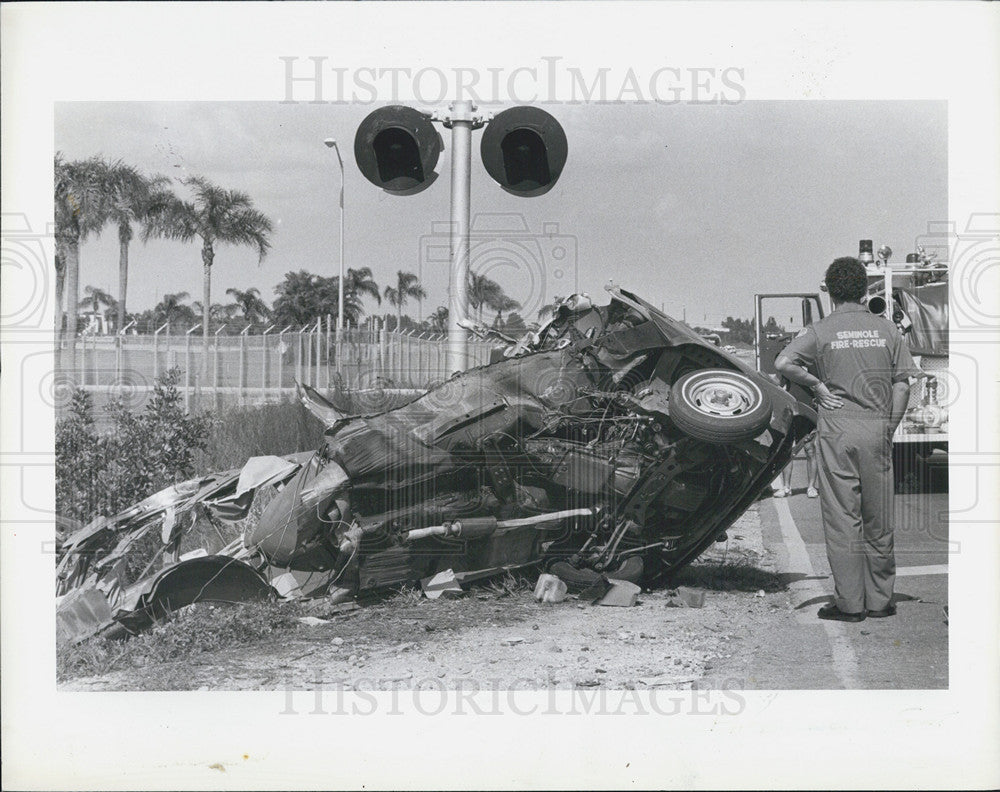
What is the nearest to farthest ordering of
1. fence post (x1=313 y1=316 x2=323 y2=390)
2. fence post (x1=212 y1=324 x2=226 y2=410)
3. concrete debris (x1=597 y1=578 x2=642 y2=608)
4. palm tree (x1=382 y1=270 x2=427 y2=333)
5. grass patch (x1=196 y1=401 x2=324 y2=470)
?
concrete debris (x1=597 y1=578 x2=642 y2=608) < palm tree (x1=382 y1=270 x2=427 y2=333) < grass patch (x1=196 y1=401 x2=324 y2=470) < fence post (x1=313 y1=316 x2=323 y2=390) < fence post (x1=212 y1=324 x2=226 y2=410)

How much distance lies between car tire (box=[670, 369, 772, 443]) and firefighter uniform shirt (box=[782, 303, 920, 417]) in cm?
30

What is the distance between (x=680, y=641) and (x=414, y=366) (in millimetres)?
2328

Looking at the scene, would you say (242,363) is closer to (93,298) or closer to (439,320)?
(93,298)

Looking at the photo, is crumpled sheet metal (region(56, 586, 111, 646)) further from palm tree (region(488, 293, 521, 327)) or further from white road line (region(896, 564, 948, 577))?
white road line (region(896, 564, 948, 577))

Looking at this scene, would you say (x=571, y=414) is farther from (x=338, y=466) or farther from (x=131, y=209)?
(x=131, y=209)

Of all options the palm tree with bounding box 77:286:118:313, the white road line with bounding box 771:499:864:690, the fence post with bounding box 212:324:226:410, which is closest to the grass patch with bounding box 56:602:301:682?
the palm tree with bounding box 77:286:118:313

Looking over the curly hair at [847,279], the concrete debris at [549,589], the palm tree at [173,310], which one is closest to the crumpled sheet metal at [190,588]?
the concrete debris at [549,589]

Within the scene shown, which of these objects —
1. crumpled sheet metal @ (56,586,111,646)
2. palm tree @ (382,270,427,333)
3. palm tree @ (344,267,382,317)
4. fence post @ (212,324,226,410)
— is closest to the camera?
crumpled sheet metal @ (56,586,111,646)

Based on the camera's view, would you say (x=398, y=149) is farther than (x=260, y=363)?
No

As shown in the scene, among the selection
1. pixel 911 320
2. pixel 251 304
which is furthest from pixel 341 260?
pixel 911 320

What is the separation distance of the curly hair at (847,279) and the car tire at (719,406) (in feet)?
2.12

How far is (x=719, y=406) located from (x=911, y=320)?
472 cm

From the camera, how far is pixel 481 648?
4836 mm

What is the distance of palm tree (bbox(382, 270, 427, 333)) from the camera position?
18.1 feet
